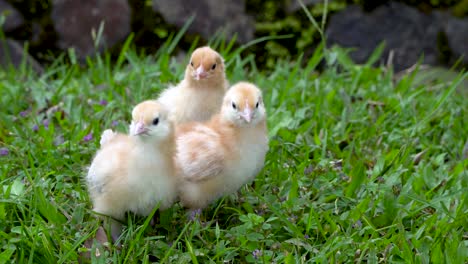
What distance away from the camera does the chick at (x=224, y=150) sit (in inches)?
120

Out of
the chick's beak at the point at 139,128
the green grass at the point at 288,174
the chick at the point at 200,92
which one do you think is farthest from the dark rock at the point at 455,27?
the chick's beak at the point at 139,128

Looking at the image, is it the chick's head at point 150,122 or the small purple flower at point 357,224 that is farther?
the small purple flower at point 357,224

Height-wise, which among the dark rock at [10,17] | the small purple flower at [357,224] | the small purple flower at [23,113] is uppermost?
the dark rock at [10,17]

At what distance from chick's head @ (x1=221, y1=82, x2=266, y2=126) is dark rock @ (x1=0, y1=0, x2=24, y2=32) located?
3.13 metres

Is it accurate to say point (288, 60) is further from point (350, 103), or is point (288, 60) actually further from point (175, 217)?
point (175, 217)

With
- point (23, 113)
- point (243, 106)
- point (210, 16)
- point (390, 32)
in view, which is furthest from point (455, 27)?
point (23, 113)

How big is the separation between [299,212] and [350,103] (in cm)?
146

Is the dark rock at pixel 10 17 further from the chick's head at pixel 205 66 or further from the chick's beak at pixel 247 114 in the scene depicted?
the chick's beak at pixel 247 114

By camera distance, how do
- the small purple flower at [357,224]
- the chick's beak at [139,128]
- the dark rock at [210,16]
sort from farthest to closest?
1. the dark rock at [210,16]
2. the small purple flower at [357,224]
3. the chick's beak at [139,128]

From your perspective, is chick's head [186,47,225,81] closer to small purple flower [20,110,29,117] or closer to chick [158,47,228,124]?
chick [158,47,228,124]

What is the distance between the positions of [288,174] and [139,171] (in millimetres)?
929

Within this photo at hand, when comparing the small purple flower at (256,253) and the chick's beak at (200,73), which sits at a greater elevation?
the chick's beak at (200,73)

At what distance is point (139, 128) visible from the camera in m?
2.77

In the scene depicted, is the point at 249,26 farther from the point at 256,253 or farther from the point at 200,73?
the point at 256,253
